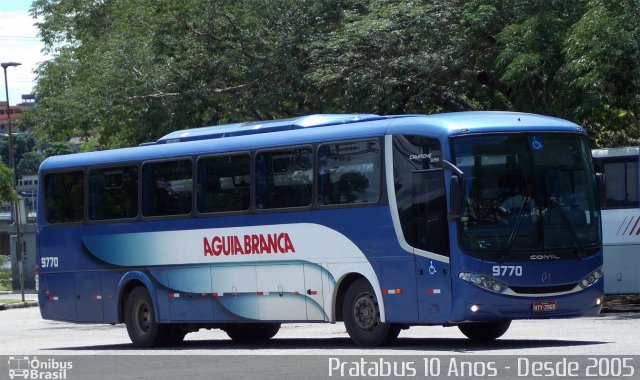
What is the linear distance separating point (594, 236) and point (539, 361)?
11.9 feet

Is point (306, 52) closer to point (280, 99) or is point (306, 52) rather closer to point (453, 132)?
point (280, 99)

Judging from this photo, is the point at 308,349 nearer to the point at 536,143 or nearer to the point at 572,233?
the point at 572,233

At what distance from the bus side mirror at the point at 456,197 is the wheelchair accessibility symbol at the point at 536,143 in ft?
4.39

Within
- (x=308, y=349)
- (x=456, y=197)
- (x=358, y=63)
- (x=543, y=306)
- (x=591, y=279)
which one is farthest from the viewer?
(x=358, y=63)

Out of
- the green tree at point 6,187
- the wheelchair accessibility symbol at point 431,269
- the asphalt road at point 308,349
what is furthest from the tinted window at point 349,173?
the green tree at point 6,187

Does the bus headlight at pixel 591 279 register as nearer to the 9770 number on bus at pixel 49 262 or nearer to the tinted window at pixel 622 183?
the tinted window at pixel 622 183

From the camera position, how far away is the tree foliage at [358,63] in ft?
83.0

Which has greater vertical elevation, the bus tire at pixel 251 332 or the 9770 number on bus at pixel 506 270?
the 9770 number on bus at pixel 506 270

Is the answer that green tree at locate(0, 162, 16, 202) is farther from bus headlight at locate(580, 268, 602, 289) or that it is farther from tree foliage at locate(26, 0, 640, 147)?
bus headlight at locate(580, 268, 602, 289)

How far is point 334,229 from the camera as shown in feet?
59.3

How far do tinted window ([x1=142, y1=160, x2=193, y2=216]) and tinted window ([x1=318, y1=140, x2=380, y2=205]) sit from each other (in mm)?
2909

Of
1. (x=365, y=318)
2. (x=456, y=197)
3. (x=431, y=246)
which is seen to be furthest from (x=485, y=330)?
(x=456, y=197)

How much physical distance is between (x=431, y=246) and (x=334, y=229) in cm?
187

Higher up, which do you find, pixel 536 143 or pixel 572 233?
pixel 536 143
